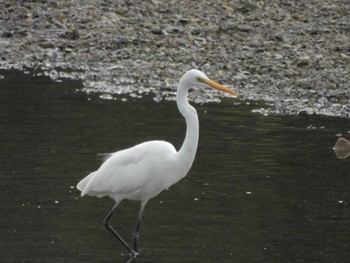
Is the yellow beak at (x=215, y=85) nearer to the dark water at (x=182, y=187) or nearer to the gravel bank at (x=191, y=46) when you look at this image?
the dark water at (x=182, y=187)

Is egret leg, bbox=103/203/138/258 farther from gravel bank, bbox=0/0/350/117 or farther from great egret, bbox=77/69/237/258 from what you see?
gravel bank, bbox=0/0/350/117

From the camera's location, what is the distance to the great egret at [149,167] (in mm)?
10375

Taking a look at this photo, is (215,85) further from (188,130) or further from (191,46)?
(191,46)

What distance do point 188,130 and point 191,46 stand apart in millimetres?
11551

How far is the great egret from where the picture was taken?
34.0 feet

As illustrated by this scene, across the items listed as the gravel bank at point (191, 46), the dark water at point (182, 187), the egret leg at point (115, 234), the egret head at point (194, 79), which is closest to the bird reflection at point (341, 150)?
the dark water at point (182, 187)

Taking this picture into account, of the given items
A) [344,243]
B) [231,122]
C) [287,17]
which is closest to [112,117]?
[231,122]

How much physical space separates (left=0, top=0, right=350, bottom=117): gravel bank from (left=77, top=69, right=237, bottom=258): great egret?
267 inches

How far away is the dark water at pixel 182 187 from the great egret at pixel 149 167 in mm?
462

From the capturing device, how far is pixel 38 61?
69.4 ft

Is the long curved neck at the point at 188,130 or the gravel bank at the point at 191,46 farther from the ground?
the long curved neck at the point at 188,130

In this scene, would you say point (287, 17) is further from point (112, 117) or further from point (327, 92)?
point (112, 117)

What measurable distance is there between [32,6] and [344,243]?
1576 centimetres

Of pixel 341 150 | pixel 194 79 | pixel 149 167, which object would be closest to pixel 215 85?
pixel 194 79
